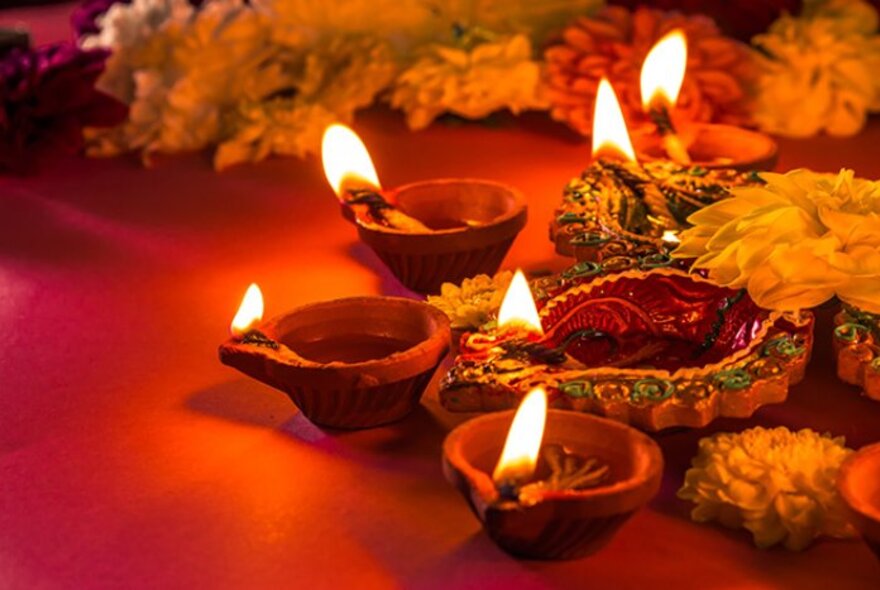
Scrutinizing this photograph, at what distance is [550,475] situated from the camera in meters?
0.85

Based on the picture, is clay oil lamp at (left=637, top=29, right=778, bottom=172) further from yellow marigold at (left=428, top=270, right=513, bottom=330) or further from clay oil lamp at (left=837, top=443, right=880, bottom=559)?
clay oil lamp at (left=837, top=443, right=880, bottom=559)

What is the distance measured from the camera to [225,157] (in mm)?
1717

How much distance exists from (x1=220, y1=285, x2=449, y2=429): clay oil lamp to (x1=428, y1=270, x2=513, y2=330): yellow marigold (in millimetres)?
49

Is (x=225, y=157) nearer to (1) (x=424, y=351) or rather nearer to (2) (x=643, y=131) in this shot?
(2) (x=643, y=131)

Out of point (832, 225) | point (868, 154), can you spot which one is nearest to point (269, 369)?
point (832, 225)

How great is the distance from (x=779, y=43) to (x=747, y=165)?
17.2 inches

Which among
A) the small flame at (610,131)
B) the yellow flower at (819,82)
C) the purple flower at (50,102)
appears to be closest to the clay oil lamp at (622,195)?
the small flame at (610,131)

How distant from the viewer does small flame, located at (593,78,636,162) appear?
4.23 ft

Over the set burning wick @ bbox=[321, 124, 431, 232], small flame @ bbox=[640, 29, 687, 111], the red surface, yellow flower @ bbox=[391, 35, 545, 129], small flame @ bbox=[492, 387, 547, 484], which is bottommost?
the red surface

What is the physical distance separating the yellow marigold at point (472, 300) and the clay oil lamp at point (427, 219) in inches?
1.6

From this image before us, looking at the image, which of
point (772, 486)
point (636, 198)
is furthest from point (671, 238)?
point (772, 486)

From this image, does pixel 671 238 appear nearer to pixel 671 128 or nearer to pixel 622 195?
pixel 622 195

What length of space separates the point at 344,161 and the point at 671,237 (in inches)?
12.0

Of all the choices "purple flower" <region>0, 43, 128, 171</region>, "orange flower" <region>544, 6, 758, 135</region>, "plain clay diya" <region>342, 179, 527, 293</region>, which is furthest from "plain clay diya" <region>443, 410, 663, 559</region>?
"purple flower" <region>0, 43, 128, 171</region>
